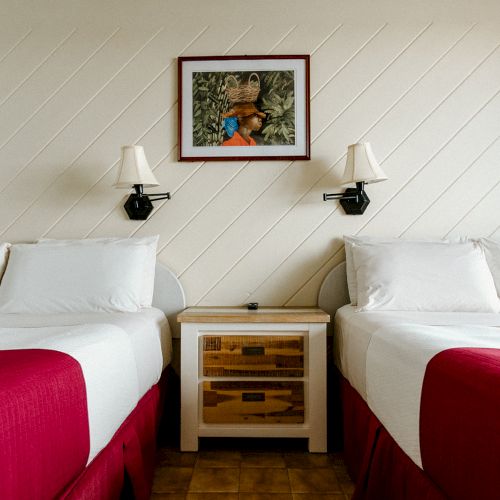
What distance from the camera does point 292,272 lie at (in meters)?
2.42

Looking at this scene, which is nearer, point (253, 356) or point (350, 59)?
point (253, 356)

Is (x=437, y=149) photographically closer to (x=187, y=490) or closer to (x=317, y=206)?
(x=317, y=206)

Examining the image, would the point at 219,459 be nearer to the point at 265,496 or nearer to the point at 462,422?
the point at 265,496

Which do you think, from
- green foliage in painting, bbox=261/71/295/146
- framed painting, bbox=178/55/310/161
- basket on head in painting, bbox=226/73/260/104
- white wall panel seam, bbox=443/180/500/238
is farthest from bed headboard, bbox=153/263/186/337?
white wall panel seam, bbox=443/180/500/238

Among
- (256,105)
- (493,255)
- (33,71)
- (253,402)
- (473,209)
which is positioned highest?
(33,71)

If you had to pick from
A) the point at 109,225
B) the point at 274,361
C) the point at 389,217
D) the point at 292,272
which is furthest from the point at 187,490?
the point at 389,217

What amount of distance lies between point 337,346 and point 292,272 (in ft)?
1.54

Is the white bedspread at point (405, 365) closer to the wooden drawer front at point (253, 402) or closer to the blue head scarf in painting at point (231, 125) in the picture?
the wooden drawer front at point (253, 402)

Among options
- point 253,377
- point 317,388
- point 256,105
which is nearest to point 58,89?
point 256,105

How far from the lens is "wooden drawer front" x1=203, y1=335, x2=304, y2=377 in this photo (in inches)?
78.5

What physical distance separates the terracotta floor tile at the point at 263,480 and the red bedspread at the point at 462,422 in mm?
789

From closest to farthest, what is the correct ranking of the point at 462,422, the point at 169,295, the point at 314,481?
the point at 462,422, the point at 314,481, the point at 169,295

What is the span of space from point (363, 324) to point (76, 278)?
4.22 feet

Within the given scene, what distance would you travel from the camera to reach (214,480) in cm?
174
